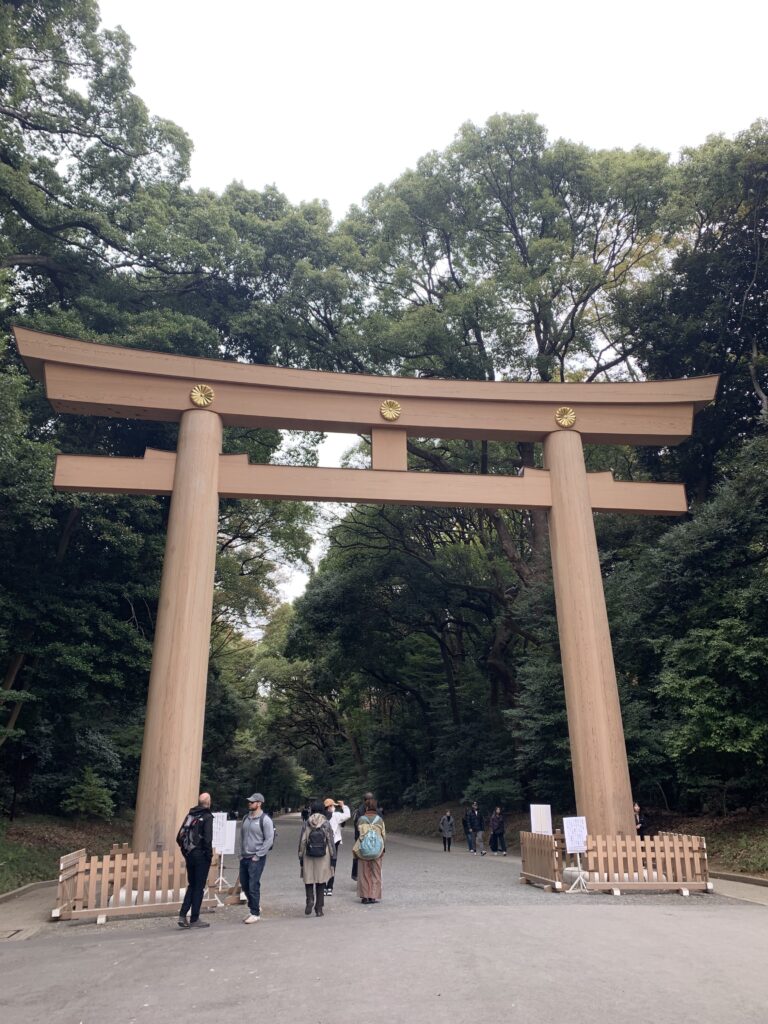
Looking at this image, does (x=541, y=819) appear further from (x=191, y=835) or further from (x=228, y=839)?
(x=191, y=835)

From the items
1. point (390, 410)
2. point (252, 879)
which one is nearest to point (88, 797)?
point (252, 879)

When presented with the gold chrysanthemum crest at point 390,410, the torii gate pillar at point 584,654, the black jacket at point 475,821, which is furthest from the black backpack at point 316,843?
the black jacket at point 475,821

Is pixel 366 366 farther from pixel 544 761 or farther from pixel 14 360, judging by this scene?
pixel 544 761

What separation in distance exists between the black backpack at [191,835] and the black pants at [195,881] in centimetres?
8

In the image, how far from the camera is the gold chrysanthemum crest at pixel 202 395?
39.3 feet

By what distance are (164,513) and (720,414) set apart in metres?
15.5

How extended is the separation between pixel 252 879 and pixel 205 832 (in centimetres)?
89

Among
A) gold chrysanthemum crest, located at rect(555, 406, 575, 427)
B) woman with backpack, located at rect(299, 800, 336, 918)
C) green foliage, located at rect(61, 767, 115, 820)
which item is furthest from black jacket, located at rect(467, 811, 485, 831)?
gold chrysanthemum crest, located at rect(555, 406, 575, 427)

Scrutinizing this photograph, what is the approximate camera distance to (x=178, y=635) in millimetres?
10500

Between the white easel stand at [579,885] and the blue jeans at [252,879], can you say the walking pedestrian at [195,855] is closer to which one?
the blue jeans at [252,879]

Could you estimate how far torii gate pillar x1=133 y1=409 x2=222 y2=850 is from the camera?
9609mm

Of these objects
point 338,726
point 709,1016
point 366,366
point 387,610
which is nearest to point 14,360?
point 366,366

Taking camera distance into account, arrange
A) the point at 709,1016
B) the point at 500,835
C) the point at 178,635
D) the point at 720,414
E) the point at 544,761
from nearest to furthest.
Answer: the point at 709,1016 → the point at 178,635 → the point at 544,761 → the point at 500,835 → the point at 720,414

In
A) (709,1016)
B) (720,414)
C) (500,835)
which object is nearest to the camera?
(709,1016)
